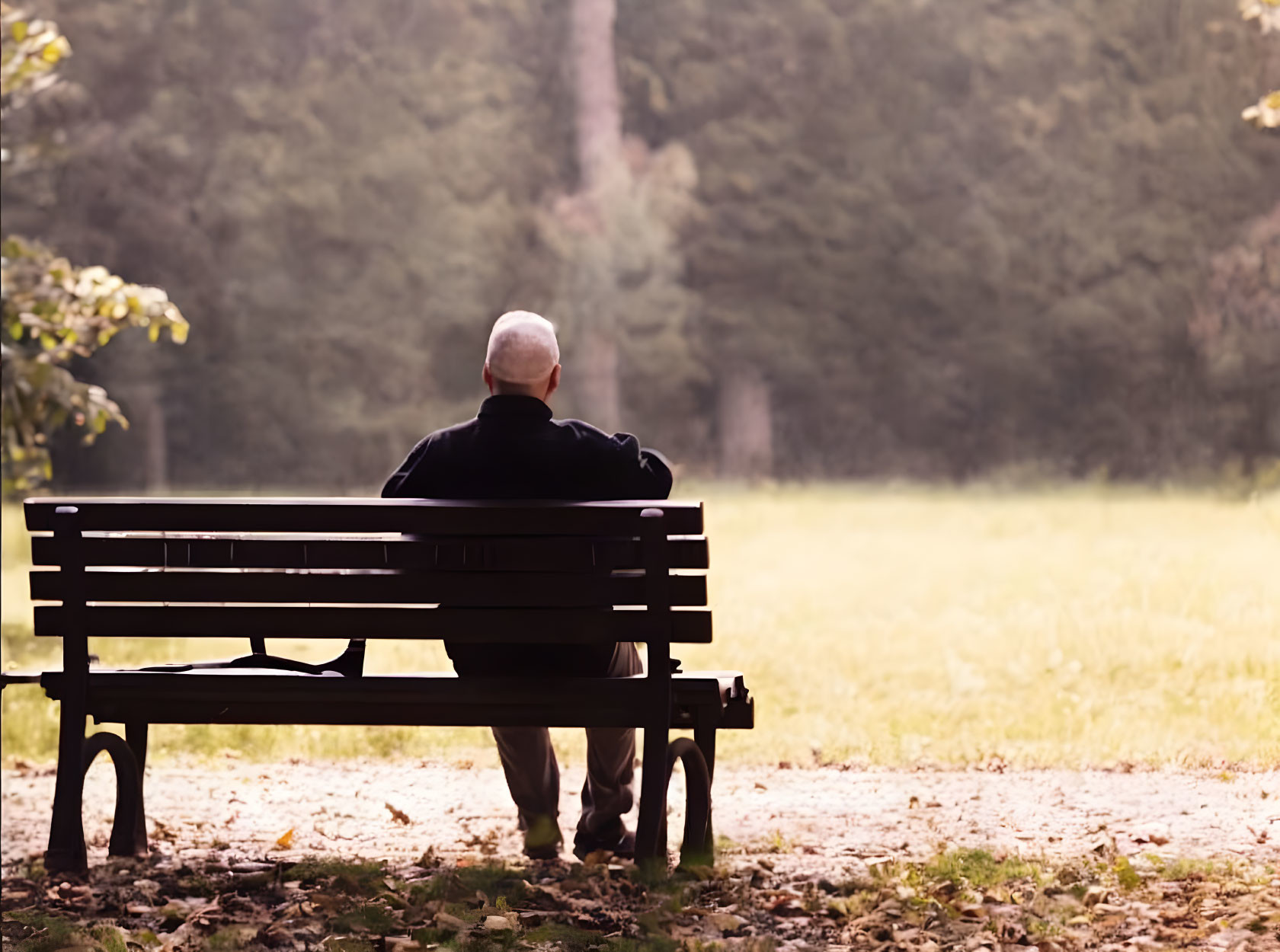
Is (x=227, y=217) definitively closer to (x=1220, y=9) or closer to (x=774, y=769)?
(x=1220, y=9)

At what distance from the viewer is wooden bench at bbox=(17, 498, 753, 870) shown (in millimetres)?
4469

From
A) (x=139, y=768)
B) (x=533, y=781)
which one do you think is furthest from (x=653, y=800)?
(x=139, y=768)

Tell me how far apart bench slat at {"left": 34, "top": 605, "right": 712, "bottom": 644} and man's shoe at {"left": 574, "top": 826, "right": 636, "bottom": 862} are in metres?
0.82

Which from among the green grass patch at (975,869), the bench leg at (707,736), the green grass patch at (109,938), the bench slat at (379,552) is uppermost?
the bench slat at (379,552)

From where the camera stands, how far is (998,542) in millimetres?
19219

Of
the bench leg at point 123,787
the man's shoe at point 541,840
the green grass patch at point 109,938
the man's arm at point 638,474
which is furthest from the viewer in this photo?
the man's shoe at point 541,840

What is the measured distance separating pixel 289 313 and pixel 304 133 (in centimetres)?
273

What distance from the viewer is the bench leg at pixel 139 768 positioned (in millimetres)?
5031

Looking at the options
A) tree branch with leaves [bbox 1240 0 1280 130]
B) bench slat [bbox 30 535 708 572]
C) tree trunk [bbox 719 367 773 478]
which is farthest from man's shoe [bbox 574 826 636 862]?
tree trunk [bbox 719 367 773 478]

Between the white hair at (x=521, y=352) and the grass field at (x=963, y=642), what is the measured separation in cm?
311

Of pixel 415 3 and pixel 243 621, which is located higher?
pixel 415 3

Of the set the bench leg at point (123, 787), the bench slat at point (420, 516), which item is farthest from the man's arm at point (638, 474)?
the bench leg at point (123, 787)

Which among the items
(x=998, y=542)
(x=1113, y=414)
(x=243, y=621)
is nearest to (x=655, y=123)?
(x=1113, y=414)

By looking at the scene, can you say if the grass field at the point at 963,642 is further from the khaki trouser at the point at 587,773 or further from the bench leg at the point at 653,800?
the bench leg at the point at 653,800
